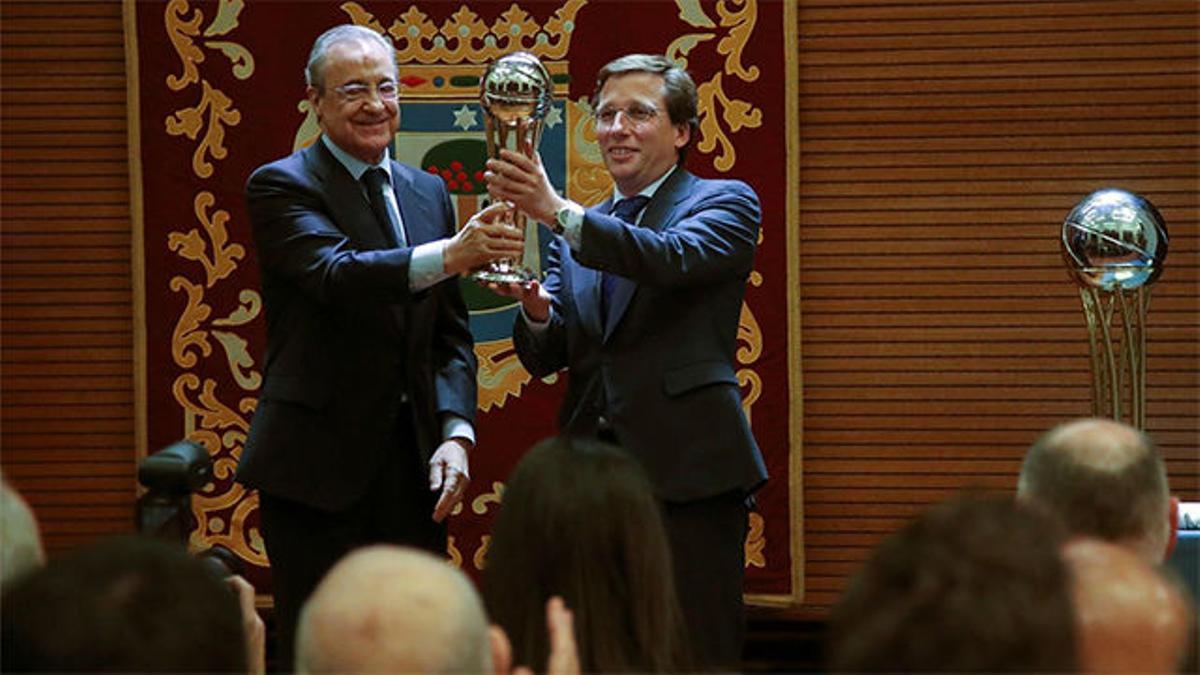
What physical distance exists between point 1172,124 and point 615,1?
5.25ft

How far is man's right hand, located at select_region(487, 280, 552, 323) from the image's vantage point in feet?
10.9

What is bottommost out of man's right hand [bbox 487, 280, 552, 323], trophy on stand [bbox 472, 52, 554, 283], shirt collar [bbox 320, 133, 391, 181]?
man's right hand [bbox 487, 280, 552, 323]

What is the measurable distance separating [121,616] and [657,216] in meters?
2.29

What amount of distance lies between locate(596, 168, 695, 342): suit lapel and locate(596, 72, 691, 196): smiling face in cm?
4

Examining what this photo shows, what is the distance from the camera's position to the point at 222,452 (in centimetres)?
481

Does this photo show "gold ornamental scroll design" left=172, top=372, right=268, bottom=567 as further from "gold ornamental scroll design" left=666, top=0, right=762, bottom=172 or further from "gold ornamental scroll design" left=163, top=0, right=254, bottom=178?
"gold ornamental scroll design" left=666, top=0, right=762, bottom=172

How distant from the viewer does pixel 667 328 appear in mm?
3328

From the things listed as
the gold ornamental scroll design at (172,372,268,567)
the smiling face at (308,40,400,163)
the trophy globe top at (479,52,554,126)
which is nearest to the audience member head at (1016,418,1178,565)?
the trophy globe top at (479,52,554,126)

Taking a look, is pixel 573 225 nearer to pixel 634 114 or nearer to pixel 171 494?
pixel 634 114

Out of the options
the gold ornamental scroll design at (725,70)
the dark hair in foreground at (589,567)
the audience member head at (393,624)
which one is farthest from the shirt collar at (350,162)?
the audience member head at (393,624)

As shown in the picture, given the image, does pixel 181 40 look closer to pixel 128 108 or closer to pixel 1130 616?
pixel 128 108

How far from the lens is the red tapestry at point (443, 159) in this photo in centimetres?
473

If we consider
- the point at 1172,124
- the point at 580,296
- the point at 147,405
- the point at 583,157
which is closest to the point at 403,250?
the point at 580,296

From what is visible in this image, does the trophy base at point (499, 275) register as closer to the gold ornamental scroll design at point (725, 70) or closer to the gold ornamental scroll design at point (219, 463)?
the gold ornamental scroll design at point (725, 70)
